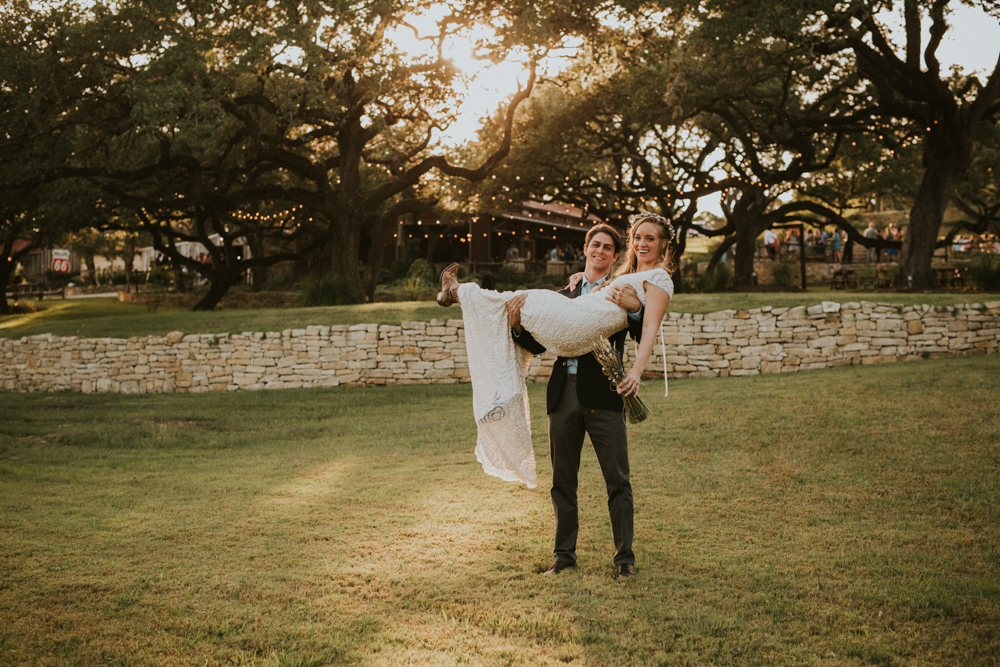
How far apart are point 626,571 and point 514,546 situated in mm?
966

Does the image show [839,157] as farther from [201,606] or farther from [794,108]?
[201,606]

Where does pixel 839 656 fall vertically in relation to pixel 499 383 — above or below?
below

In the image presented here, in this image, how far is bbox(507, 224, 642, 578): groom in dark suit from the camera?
4191 mm

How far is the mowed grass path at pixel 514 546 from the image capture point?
3670 millimetres

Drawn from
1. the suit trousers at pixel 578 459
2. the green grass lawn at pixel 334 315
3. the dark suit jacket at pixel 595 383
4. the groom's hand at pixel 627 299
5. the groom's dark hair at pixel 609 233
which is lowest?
the suit trousers at pixel 578 459

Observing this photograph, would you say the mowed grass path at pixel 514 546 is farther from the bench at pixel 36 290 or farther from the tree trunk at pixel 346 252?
the bench at pixel 36 290

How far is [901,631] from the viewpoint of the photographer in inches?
149

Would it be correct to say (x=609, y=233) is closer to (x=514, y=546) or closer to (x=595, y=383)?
(x=595, y=383)

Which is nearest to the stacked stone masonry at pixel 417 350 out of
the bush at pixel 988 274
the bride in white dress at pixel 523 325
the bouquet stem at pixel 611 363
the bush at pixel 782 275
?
the bush at pixel 988 274

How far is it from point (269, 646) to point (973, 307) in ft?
43.0

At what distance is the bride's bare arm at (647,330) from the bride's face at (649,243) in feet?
0.71

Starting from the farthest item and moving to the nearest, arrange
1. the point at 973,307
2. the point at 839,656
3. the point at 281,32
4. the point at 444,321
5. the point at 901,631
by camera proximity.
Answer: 1. the point at 281,32
2. the point at 444,321
3. the point at 973,307
4. the point at 901,631
5. the point at 839,656

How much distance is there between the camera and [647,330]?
3973 mm

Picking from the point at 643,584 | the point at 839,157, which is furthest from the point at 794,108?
the point at 643,584
